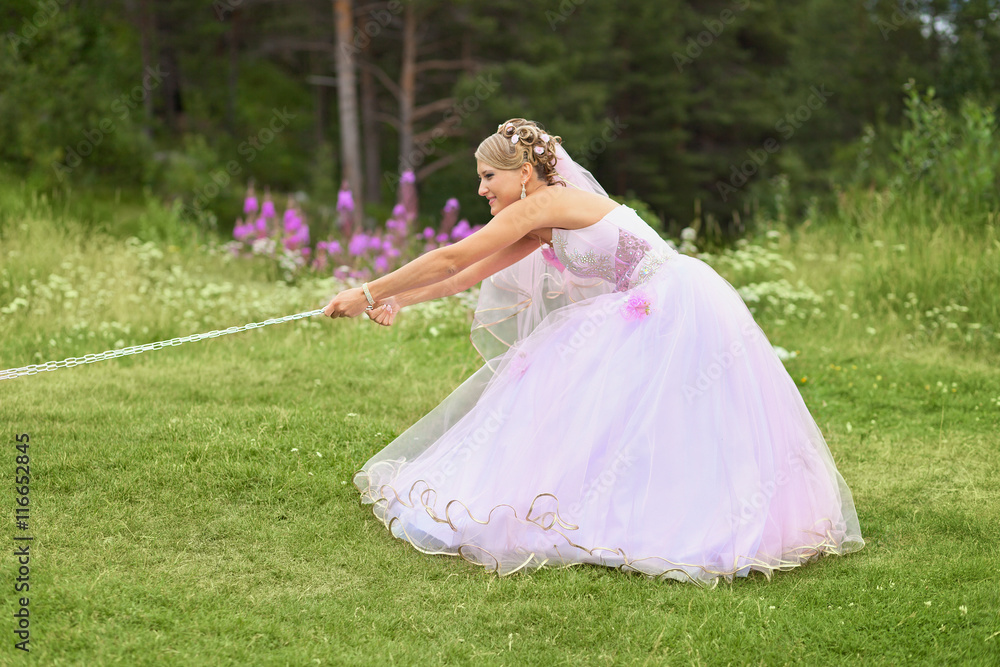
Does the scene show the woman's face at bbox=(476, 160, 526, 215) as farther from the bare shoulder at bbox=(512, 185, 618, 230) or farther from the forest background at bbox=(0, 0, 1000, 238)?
the forest background at bbox=(0, 0, 1000, 238)

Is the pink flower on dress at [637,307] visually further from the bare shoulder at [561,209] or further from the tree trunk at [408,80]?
the tree trunk at [408,80]

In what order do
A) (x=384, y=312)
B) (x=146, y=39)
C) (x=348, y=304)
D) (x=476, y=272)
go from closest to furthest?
(x=348, y=304) < (x=384, y=312) < (x=476, y=272) < (x=146, y=39)

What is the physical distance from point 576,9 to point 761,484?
22.3 meters

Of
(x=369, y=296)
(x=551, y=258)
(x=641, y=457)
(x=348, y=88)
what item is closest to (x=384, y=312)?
(x=369, y=296)

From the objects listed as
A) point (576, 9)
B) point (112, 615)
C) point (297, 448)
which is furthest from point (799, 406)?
point (576, 9)

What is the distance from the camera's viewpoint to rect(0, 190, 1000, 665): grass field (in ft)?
10.7

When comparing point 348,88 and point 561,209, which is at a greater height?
point 348,88

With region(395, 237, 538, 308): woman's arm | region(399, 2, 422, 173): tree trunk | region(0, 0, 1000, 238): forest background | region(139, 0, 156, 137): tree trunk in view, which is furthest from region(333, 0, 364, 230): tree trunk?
region(395, 237, 538, 308): woman's arm

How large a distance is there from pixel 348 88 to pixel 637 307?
17619mm

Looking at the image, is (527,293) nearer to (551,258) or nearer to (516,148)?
(551,258)

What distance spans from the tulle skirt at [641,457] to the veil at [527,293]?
20 centimetres

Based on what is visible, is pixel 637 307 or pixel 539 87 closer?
pixel 637 307

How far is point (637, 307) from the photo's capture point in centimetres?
400

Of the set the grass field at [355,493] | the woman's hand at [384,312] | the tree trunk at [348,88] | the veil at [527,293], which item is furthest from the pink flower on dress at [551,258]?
the tree trunk at [348,88]
